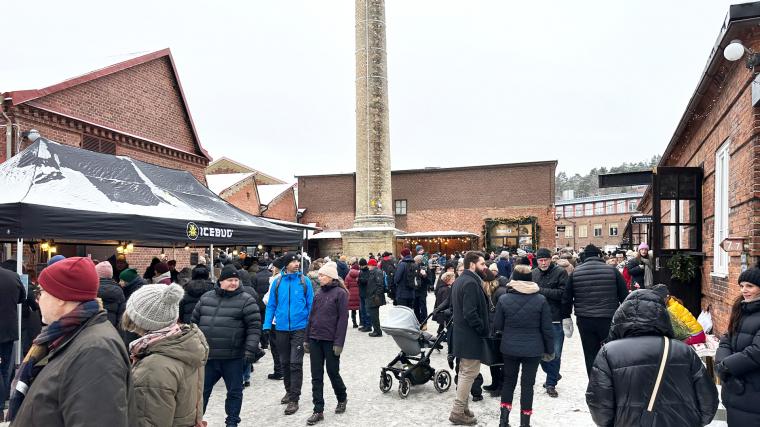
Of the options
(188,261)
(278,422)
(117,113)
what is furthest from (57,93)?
(278,422)

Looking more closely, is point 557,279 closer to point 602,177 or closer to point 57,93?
point 602,177

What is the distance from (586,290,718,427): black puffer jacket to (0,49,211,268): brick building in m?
12.4

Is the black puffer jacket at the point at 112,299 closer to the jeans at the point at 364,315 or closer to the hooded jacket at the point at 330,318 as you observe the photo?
the hooded jacket at the point at 330,318

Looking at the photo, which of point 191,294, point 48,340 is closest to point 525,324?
point 48,340

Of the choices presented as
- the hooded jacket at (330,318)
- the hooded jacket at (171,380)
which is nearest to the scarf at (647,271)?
the hooded jacket at (330,318)

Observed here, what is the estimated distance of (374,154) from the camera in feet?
83.7

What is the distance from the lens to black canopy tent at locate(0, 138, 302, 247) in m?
6.52

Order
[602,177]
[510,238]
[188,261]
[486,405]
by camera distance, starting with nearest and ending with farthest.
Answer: [486,405], [602,177], [188,261], [510,238]

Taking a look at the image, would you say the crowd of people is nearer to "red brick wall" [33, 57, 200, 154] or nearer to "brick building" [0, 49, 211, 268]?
"brick building" [0, 49, 211, 268]

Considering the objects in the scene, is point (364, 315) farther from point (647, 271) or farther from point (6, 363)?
point (6, 363)

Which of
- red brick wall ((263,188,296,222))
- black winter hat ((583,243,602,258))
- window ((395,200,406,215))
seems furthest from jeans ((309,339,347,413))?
window ((395,200,406,215))

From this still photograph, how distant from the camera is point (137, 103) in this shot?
1543cm

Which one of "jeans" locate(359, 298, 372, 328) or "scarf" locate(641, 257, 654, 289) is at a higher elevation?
"scarf" locate(641, 257, 654, 289)

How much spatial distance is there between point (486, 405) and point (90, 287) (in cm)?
530
